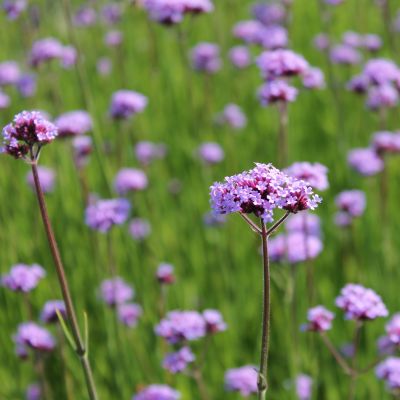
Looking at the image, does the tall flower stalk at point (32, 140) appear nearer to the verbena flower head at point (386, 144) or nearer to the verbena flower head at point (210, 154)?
the verbena flower head at point (386, 144)

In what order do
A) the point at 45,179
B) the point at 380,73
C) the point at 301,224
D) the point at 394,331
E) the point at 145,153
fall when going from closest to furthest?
1. the point at 394,331
2. the point at 301,224
3. the point at 380,73
4. the point at 45,179
5. the point at 145,153

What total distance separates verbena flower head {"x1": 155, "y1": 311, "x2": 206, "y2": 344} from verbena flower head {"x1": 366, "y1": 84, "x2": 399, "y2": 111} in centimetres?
187

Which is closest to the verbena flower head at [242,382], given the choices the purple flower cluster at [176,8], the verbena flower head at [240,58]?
the purple flower cluster at [176,8]

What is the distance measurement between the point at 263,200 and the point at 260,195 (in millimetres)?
14

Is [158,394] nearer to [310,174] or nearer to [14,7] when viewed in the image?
[310,174]

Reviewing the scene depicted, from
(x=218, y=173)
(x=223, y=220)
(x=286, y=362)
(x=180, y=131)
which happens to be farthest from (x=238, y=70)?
(x=286, y=362)

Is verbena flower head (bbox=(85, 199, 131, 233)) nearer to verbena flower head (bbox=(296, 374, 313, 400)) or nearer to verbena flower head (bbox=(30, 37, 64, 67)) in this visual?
verbena flower head (bbox=(296, 374, 313, 400))

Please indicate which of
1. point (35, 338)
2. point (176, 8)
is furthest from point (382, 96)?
point (35, 338)

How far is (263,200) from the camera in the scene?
143 cm

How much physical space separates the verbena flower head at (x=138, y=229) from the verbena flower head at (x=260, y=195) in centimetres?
202

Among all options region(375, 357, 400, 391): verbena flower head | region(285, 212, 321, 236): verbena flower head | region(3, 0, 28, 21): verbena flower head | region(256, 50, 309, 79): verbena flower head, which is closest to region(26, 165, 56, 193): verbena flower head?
region(3, 0, 28, 21): verbena flower head

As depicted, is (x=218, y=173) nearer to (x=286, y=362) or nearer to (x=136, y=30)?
(x=286, y=362)

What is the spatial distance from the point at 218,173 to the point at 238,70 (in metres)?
1.34

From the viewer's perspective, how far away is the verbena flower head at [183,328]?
2.33 meters
